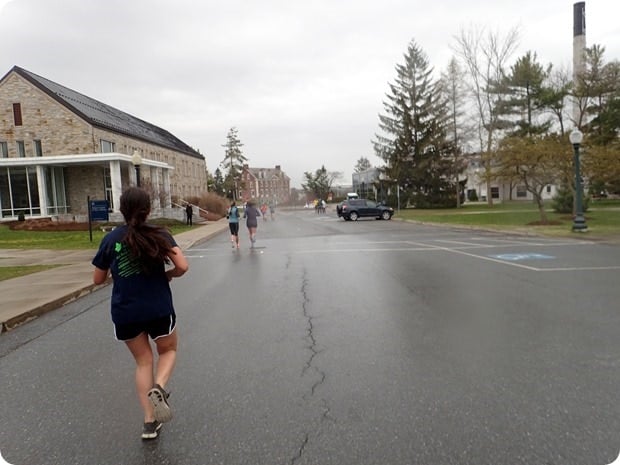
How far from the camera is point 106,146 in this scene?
116 feet

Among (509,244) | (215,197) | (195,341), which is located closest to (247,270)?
(195,341)

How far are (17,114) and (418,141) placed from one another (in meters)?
37.1

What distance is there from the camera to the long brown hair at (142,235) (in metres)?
2.99

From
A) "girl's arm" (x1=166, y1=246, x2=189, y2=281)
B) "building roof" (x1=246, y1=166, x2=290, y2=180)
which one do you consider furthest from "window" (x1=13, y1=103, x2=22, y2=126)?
"building roof" (x1=246, y1=166, x2=290, y2=180)

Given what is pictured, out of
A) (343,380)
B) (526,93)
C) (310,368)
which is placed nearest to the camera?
(343,380)

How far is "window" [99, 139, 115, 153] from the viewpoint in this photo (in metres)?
34.6

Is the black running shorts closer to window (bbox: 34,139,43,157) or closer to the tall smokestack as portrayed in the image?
window (bbox: 34,139,43,157)

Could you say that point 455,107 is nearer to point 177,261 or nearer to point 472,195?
point 472,195

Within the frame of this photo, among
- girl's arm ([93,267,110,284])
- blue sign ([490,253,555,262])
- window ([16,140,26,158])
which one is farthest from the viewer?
window ([16,140,26,158])

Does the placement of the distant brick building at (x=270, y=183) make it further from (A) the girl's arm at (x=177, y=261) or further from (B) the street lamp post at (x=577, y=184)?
(A) the girl's arm at (x=177, y=261)

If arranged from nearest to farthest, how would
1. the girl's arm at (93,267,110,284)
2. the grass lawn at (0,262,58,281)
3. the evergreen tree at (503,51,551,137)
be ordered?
the girl's arm at (93,267,110,284) < the grass lawn at (0,262,58,281) < the evergreen tree at (503,51,551,137)

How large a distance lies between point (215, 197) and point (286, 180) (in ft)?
346

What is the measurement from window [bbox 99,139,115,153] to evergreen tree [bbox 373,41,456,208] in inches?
1106

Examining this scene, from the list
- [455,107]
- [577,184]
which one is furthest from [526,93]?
[577,184]
